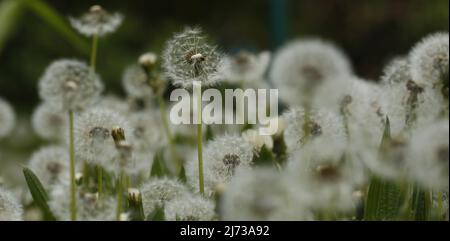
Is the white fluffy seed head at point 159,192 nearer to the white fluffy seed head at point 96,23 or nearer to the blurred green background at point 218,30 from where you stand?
the white fluffy seed head at point 96,23

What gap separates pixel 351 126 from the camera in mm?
1409

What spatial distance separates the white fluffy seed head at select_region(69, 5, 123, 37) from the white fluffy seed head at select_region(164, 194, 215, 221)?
60 cm

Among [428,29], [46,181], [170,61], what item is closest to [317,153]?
[170,61]

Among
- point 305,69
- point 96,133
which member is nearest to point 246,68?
point 96,133

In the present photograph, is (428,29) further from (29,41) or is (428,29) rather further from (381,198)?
(381,198)

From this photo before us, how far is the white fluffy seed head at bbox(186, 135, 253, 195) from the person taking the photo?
112cm

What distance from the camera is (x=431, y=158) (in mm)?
767

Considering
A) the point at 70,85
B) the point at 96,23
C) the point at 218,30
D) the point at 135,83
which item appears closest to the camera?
the point at 70,85

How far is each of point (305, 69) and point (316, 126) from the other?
201 millimetres

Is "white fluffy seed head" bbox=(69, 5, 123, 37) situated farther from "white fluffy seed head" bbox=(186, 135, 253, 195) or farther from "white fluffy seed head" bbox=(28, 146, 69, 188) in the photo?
"white fluffy seed head" bbox=(186, 135, 253, 195)

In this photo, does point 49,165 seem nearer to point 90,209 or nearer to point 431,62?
point 90,209

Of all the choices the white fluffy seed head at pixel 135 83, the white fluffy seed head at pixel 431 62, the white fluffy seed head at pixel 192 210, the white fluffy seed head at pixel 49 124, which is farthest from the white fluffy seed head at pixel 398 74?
the white fluffy seed head at pixel 49 124

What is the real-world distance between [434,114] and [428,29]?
5.34 metres

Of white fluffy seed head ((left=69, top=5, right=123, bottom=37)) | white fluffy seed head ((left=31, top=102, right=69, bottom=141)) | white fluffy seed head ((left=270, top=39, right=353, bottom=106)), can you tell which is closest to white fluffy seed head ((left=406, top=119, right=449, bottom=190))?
white fluffy seed head ((left=270, top=39, right=353, bottom=106))
